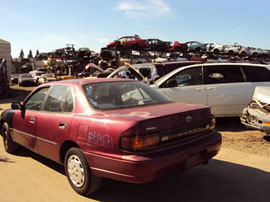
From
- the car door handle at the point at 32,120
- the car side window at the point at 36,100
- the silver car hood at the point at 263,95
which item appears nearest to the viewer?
the car door handle at the point at 32,120

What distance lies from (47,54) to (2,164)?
41064 millimetres

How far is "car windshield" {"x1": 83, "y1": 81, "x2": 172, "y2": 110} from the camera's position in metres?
3.42

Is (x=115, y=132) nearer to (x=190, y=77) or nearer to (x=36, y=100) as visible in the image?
(x=36, y=100)

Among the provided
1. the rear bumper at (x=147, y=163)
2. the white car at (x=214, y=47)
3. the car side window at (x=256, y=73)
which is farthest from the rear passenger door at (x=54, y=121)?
the white car at (x=214, y=47)

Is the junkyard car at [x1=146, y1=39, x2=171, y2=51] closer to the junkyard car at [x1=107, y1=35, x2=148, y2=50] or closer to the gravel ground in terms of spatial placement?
the junkyard car at [x1=107, y1=35, x2=148, y2=50]

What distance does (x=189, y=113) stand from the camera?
10.4 feet

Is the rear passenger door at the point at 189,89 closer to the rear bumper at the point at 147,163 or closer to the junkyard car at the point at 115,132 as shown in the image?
the junkyard car at the point at 115,132

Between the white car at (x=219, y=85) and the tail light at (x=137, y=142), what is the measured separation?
420 cm

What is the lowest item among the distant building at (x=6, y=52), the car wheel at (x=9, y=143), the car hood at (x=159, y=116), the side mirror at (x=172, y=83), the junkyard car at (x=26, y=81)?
the car wheel at (x=9, y=143)

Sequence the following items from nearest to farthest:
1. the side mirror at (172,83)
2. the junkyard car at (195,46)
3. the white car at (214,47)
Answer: the side mirror at (172,83), the junkyard car at (195,46), the white car at (214,47)

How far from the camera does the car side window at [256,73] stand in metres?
6.80

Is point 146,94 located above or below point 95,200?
above

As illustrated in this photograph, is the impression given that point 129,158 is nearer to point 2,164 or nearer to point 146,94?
point 146,94

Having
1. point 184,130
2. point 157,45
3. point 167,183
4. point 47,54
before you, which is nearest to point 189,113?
point 184,130
